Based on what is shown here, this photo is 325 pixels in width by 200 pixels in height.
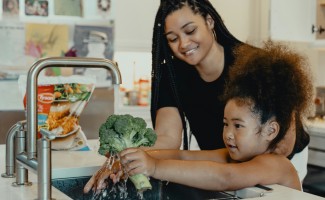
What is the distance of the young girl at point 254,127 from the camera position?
1182mm

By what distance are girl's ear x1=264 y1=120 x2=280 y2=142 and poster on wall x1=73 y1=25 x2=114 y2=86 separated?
Answer: 6.42ft

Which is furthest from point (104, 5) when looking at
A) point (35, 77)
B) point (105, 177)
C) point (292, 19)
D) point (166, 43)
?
point (35, 77)

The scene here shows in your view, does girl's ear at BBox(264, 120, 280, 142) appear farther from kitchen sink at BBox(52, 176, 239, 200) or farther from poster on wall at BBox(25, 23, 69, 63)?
poster on wall at BBox(25, 23, 69, 63)

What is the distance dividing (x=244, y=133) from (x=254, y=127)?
30mm

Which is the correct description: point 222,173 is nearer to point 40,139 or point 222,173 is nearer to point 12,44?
point 40,139

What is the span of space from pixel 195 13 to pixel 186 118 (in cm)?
43

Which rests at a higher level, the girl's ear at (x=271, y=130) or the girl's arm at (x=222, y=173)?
the girl's ear at (x=271, y=130)

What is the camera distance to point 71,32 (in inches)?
119

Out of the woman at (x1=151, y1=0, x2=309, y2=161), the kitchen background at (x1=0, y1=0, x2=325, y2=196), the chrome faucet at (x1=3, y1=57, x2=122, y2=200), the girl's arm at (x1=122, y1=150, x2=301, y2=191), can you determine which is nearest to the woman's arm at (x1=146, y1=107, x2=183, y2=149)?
the woman at (x1=151, y1=0, x2=309, y2=161)

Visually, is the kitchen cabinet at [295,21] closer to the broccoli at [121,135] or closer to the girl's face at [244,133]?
the girl's face at [244,133]

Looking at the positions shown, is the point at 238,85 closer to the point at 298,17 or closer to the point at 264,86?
the point at 264,86

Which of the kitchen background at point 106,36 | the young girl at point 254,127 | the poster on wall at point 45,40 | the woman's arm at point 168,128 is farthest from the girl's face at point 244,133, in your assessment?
the poster on wall at point 45,40

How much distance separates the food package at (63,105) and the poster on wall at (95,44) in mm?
1371

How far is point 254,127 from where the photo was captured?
50.4 inches
